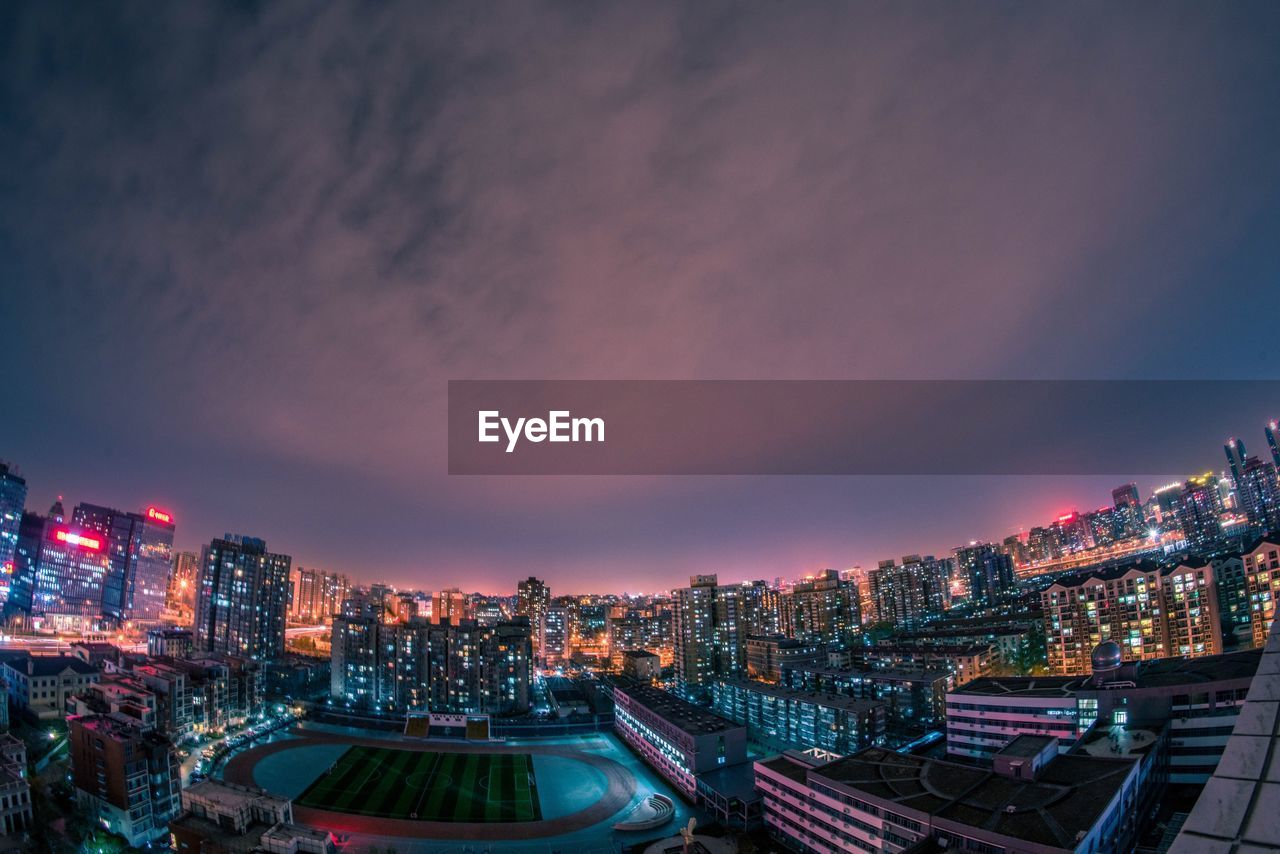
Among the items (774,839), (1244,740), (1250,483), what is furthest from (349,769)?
(1250,483)

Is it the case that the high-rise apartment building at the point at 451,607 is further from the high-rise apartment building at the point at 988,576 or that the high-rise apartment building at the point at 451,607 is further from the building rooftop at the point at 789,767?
the high-rise apartment building at the point at 988,576

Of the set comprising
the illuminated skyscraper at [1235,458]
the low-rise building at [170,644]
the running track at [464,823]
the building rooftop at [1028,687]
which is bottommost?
the running track at [464,823]

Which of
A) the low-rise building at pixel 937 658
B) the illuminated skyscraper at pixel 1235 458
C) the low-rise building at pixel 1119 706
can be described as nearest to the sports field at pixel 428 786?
the low-rise building at pixel 1119 706

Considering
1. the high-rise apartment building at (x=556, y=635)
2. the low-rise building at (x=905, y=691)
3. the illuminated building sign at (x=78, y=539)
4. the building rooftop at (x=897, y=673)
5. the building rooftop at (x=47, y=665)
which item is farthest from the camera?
the high-rise apartment building at (x=556, y=635)

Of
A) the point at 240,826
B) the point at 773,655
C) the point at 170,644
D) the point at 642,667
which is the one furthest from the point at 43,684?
the point at 773,655

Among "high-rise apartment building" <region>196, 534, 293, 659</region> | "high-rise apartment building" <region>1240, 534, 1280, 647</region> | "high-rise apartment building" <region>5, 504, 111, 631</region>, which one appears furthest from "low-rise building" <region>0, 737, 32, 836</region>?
"high-rise apartment building" <region>1240, 534, 1280, 647</region>

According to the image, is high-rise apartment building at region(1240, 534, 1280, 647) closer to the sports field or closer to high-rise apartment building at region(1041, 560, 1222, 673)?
high-rise apartment building at region(1041, 560, 1222, 673)
